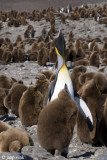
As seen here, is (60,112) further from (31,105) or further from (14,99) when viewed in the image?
(14,99)

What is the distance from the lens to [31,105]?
425cm

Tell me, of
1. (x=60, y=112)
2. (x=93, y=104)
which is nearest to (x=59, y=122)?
(x=60, y=112)

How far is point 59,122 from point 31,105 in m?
1.59

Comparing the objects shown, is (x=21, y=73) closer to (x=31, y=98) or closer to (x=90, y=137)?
(x=31, y=98)

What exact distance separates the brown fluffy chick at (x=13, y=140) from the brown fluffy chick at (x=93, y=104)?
0.68 metres

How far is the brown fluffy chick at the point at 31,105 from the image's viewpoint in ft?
13.9

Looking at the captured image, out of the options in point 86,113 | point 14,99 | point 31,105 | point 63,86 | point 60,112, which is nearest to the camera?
point 60,112

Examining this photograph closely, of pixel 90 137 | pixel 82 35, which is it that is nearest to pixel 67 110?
pixel 90 137

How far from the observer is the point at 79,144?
3488 millimetres

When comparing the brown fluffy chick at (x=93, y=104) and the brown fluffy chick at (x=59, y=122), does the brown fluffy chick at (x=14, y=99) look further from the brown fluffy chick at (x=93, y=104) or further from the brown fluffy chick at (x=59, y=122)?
the brown fluffy chick at (x=59, y=122)

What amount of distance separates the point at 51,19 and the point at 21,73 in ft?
39.4

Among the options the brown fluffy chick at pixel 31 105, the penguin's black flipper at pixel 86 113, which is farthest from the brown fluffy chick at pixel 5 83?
the penguin's black flipper at pixel 86 113

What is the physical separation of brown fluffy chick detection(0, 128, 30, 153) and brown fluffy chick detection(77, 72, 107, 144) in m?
0.68

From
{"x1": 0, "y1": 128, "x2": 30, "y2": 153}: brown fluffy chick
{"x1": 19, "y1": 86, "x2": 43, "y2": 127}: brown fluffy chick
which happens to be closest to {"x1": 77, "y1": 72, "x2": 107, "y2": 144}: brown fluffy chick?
{"x1": 0, "y1": 128, "x2": 30, "y2": 153}: brown fluffy chick
